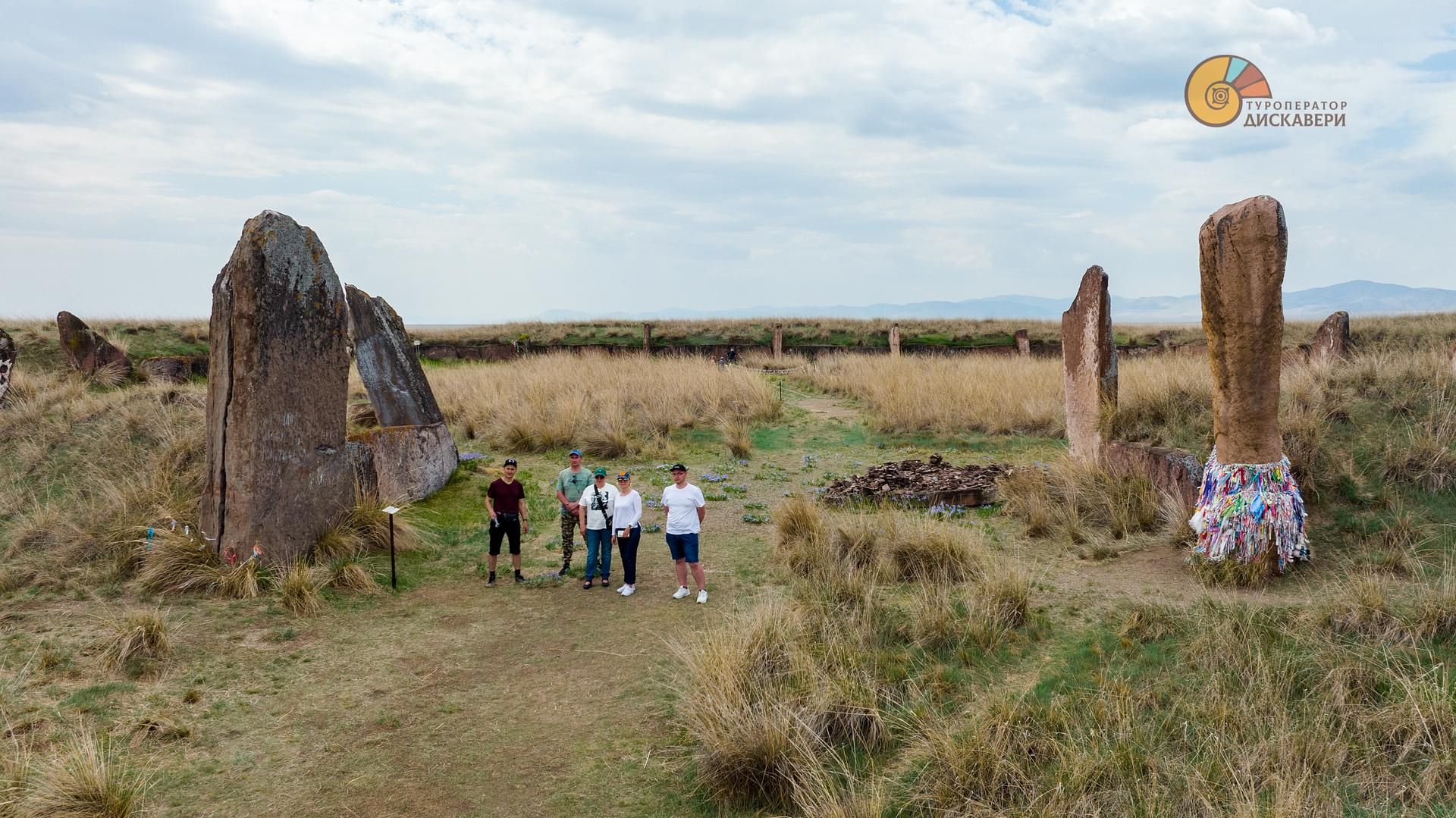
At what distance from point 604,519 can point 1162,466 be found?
17.7 feet

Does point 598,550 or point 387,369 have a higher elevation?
point 387,369

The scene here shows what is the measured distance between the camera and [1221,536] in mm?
6953

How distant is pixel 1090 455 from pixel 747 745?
720 centimetres

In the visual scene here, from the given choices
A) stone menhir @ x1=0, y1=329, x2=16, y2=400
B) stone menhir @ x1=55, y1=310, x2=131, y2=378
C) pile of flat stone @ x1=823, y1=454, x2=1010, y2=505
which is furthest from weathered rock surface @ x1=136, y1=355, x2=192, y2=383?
pile of flat stone @ x1=823, y1=454, x2=1010, y2=505

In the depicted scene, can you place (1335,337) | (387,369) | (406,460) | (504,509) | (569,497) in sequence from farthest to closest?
(1335,337)
(387,369)
(406,460)
(569,497)
(504,509)

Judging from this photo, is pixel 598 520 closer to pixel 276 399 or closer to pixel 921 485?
pixel 276 399

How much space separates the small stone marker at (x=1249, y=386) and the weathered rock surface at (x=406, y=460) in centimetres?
807

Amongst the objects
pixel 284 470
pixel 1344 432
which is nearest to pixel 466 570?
pixel 284 470

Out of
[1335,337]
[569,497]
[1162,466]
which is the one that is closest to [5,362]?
[569,497]

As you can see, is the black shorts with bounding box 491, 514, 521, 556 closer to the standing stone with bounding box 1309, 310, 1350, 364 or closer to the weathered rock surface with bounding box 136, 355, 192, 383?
the weathered rock surface with bounding box 136, 355, 192, 383

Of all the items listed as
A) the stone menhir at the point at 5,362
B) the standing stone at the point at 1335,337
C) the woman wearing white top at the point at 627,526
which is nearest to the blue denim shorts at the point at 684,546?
the woman wearing white top at the point at 627,526

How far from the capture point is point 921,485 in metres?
10.2

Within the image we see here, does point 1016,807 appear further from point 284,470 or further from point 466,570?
point 284,470

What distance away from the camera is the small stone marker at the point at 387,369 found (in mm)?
10953
